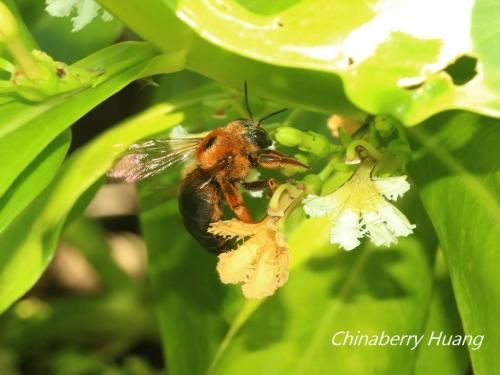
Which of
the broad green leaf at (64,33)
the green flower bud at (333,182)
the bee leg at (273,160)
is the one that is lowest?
the green flower bud at (333,182)

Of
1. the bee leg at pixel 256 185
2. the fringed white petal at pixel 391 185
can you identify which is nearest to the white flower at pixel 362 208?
the fringed white petal at pixel 391 185

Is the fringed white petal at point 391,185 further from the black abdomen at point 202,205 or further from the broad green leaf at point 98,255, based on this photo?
the broad green leaf at point 98,255

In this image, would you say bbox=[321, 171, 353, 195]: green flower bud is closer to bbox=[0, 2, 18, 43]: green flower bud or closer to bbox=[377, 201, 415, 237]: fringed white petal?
bbox=[377, 201, 415, 237]: fringed white petal

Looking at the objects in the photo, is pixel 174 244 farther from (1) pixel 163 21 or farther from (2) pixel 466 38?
(2) pixel 466 38

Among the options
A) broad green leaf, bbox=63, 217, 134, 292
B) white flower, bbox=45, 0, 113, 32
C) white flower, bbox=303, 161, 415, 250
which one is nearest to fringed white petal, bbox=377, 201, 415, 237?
white flower, bbox=303, 161, 415, 250

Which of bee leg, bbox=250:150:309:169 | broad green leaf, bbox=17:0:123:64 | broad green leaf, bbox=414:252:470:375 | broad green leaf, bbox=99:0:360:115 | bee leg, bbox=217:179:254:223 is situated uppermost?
broad green leaf, bbox=99:0:360:115

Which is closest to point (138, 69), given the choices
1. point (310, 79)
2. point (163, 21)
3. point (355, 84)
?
point (163, 21)
